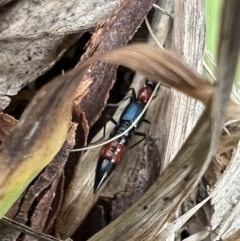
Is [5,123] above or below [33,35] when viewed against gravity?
below

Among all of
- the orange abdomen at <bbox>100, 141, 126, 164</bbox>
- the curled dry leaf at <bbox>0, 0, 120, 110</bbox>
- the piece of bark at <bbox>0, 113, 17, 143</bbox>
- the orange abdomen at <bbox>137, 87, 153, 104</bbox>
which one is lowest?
the piece of bark at <bbox>0, 113, 17, 143</bbox>

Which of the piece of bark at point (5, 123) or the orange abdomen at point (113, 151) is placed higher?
the orange abdomen at point (113, 151)

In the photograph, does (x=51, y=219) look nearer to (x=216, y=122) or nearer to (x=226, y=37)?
(x=216, y=122)

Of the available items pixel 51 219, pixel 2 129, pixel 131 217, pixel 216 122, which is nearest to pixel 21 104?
pixel 2 129

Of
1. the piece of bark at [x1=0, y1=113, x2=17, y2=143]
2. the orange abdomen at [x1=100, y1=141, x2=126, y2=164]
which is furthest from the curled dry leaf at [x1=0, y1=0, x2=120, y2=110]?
the orange abdomen at [x1=100, y1=141, x2=126, y2=164]

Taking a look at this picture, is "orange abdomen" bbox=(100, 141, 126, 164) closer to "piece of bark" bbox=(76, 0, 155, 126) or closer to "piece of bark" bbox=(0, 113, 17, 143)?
"piece of bark" bbox=(76, 0, 155, 126)

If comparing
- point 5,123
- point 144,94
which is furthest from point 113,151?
point 5,123

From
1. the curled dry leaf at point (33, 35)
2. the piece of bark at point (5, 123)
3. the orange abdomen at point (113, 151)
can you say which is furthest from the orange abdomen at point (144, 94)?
the piece of bark at point (5, 123)

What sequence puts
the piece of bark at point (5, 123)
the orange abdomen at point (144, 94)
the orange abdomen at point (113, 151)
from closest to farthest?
the piece of bark at point (5, 123)
the orange abdomen at point (113, 151)
the orange abdomen at point (144, 94)

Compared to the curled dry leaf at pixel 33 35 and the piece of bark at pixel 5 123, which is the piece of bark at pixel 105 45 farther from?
the piece of bark at pixel 5 123

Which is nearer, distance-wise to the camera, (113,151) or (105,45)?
(105,45)

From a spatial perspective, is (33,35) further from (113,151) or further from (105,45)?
(113,151)
